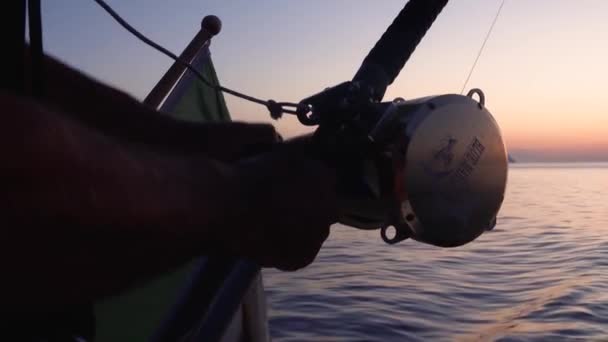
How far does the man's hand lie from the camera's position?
96cm

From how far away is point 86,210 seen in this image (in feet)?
2.43

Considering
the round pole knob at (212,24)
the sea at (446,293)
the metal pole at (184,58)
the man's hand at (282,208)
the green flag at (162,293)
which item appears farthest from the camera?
the sea at (446,293)

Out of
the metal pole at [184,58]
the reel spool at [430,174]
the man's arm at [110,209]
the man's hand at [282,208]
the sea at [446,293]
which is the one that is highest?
the man's arm at [110,209]

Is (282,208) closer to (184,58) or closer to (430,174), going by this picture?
(430,174)

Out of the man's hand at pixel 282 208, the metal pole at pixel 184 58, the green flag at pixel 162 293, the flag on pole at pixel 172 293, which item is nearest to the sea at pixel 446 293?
the flag on pole at pixel 172 293

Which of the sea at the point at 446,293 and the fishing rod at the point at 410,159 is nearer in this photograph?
the fishing rod at the point at 410,159

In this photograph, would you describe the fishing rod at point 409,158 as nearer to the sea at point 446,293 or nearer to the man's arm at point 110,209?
the man's arm at point 110,209

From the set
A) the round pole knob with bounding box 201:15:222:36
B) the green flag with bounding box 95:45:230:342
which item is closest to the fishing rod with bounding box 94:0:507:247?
the green flag with bounding box 95:45:230:342

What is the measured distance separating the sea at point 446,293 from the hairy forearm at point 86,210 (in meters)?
5.27

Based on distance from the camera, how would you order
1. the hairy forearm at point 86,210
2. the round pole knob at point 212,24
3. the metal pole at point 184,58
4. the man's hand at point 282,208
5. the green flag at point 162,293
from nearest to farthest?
1. the hairy forearm at point 86,210
2. the man's hand at point 282,208
3. the green flag at point 162,293
4. the metal pole at point 184,58
5. the round pole knob at point 212,24

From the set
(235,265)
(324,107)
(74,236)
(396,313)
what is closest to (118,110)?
(235,265)

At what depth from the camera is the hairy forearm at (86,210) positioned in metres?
0.70

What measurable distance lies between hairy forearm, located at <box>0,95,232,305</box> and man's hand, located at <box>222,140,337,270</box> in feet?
0.20

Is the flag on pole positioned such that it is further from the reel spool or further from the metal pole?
the reel spool
